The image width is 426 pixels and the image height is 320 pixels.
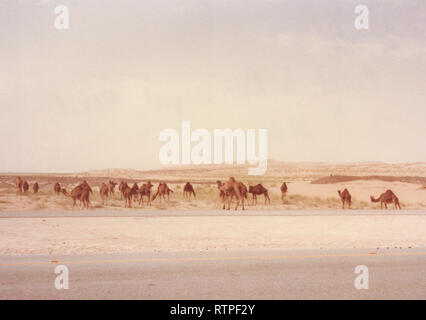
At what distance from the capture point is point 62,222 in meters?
22.0

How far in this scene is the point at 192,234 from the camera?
17.5 m

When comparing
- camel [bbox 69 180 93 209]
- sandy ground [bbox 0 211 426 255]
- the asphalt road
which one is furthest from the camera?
camel [bbox 69 180 93 209]

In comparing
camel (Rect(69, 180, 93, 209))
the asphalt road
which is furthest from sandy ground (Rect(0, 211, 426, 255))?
camel (Rect(69, 180, 93, 209))

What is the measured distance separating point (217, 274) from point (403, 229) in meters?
12.7

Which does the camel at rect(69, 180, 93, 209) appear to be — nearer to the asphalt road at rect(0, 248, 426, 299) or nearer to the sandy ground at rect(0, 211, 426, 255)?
the sandy ground at rect(0, 211, 426, 255)

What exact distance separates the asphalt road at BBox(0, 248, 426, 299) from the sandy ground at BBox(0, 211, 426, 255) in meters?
1.76

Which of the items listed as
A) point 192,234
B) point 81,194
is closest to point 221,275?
point 192,234

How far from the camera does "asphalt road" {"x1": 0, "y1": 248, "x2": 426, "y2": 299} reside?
8078 millimetres

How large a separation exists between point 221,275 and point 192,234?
809 centimetres

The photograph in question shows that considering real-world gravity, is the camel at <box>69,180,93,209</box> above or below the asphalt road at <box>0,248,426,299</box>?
above

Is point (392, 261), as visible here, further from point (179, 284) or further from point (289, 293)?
point (179, 284)

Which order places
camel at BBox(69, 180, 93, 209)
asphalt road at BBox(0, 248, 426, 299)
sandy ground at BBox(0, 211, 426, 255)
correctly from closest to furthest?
1. asphalt road at BBox(0, 248, 426, 299)
2. sandy ground at BBox(0, 211, 426, 255)
3. camel at BBox(69, 180, 93, 209)

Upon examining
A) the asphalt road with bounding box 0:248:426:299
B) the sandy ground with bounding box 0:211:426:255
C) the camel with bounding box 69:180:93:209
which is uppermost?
the camel with bounding box 69:180:93:209

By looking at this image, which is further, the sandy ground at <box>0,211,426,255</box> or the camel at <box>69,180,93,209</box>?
the camel at <box>69,180,93,209</box>
